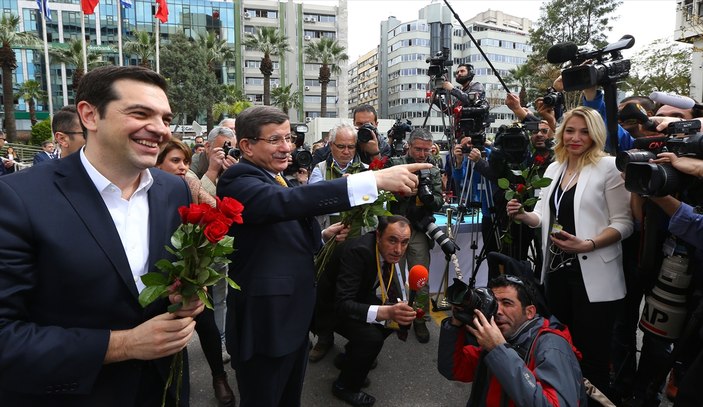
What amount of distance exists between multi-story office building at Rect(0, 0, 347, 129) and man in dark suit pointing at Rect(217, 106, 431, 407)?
45.8 m

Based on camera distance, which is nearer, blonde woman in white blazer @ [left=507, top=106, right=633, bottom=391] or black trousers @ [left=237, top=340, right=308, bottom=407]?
black trousers @ [left=237, top=340, right=308, bottom=407]

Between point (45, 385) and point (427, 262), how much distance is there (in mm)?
3650

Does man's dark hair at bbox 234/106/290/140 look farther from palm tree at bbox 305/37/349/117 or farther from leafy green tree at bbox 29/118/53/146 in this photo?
palm tree at bbox 305/37/349/117

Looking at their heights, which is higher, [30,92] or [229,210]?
[30,92]

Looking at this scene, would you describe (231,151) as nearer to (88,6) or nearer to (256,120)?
(256,120)

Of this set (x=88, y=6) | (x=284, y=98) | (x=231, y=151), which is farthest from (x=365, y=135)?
(x=284, y=98)

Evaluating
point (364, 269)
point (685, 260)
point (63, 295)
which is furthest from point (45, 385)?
point (685, 260)

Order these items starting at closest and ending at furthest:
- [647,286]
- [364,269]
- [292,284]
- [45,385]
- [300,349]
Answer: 1. [45,385]
2. [292,284]
3. [300,349]
4. [647,286]
5. [364,269]

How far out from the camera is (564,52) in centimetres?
266

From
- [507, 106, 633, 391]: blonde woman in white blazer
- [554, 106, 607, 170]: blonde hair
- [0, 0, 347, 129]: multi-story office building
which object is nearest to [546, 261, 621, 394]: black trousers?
[507, 106, 633, 391]: blonde woman in white blazer

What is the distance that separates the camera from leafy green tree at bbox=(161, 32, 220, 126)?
3622 cm

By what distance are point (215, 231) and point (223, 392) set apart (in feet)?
7.35

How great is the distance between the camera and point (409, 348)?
3.83 meters

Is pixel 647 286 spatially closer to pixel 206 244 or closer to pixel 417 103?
pixel 206 244
